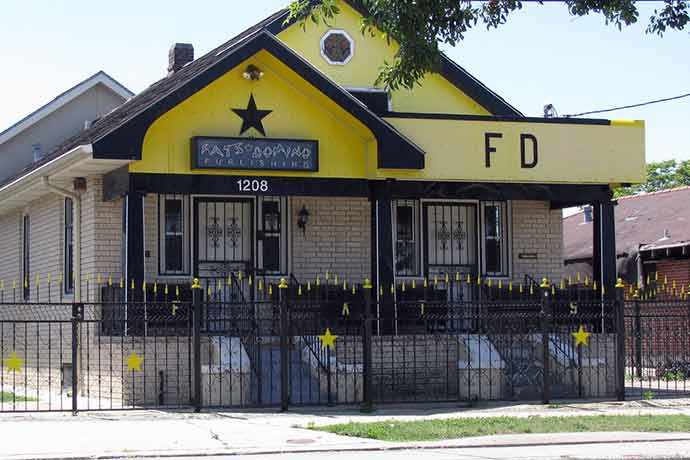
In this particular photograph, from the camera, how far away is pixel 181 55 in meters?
24.9

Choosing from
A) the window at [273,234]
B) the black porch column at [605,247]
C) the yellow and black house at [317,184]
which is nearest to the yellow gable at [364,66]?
the yellow and black house at [317,184]

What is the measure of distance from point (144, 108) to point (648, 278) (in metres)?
15.4

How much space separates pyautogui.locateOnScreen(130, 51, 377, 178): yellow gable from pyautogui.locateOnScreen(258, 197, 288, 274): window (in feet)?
7.29

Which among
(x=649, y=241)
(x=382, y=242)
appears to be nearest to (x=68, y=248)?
(x=382, y=242)

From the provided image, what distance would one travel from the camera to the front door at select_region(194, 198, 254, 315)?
21.2 metres

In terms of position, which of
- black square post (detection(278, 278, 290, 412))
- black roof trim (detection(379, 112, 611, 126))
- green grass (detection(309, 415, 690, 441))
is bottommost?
green grass (detection(309, 415, 690, 441))

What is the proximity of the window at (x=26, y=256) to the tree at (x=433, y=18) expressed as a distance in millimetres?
10989

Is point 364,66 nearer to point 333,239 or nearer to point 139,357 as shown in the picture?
point 333,239

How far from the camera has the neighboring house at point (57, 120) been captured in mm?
32375

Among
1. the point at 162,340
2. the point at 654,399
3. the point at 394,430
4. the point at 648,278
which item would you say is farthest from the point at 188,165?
the point at 648,278

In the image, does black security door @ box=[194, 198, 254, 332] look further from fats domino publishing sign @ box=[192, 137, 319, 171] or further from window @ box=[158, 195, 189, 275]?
fats domino publishing sign @ box=[192, 137, 319, 171]

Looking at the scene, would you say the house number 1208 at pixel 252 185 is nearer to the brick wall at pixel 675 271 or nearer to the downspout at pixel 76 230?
the downspout at pixel 76 230

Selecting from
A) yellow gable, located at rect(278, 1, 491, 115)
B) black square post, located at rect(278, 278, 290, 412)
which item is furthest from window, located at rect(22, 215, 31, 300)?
black square post, located at rect(278, 278, 290, 412)

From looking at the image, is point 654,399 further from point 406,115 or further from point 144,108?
point 144,108
